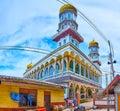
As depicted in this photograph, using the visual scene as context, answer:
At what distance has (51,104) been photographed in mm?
24219

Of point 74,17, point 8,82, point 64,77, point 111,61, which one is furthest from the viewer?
point 74,17

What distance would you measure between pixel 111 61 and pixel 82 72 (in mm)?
21306

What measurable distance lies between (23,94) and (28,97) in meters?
0.71

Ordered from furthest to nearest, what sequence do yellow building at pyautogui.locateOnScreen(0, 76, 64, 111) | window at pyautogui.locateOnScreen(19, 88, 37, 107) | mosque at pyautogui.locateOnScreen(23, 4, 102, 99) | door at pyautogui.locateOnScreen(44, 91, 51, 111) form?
mosque at pyautogui.locateOnScreen(23, 4, 102, 99) → door at pyautogui.locateOnScreen(44, 91, 51, 111) → window at pyautogui.locateOnScreen(19, 88, 37, 107) → yellow building at pyautogui.locateOnScreen(0, 76, 64, 111)

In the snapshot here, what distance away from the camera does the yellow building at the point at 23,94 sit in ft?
60.0

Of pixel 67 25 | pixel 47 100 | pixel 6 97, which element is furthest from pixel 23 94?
pixel 67 25

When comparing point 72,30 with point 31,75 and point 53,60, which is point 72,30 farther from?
point 31,75

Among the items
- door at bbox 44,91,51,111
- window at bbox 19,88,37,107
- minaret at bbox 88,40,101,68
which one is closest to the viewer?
window at bbox 19,88,37,107

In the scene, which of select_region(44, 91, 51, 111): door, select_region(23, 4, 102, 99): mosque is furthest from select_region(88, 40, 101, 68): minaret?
select_region(44, 91, 51, 111): door

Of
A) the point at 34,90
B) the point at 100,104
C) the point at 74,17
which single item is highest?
the point at 74,17

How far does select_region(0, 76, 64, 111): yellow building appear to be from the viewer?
60.0 ft

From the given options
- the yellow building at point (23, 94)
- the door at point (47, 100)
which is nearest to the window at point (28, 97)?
the yellow building at point (23, 94)

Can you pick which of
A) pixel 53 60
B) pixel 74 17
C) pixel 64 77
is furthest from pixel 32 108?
pixel 74 17

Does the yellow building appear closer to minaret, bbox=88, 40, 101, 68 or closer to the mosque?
the mosque
